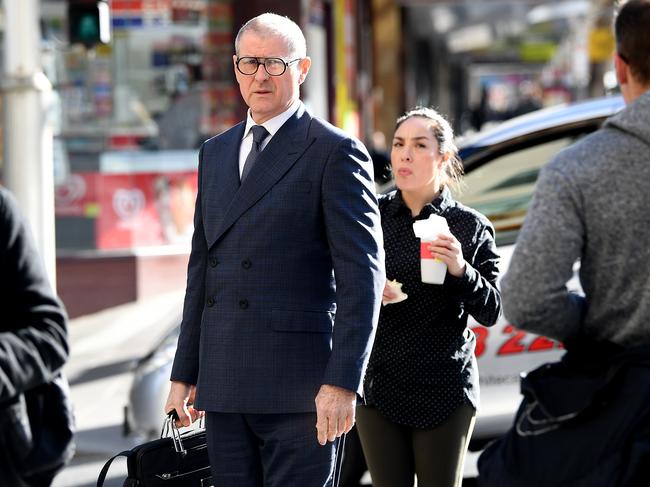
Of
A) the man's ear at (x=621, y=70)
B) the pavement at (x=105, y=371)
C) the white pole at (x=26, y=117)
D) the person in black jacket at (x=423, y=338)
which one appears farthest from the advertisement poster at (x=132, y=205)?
the man's ear at (x=621, y=70)

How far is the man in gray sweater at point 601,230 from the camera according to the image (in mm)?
2627

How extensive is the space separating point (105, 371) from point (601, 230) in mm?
7636

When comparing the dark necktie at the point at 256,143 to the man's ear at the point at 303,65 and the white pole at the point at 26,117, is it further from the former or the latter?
the white pole at the point at 26,117

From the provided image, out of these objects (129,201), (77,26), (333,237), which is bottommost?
(129,201)

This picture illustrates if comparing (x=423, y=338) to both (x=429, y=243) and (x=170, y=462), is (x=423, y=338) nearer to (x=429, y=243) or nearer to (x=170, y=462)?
(x=429, y=243)

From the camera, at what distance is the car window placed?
6031mm

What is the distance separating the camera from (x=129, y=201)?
1306 centimetres

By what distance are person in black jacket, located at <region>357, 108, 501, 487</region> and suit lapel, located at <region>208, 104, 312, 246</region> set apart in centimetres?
75

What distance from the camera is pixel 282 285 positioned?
346cm

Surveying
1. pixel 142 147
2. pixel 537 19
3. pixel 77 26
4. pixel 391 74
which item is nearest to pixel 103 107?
pixel 142 147

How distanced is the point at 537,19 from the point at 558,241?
1145 inches

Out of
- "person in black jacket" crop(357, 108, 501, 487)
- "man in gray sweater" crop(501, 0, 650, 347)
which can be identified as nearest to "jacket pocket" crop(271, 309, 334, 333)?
"person in black jacket" crop(357, 108, 501, 487)

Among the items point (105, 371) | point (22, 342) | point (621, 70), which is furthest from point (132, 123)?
point (621, 70)

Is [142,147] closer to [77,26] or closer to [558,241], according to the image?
[77,26]
